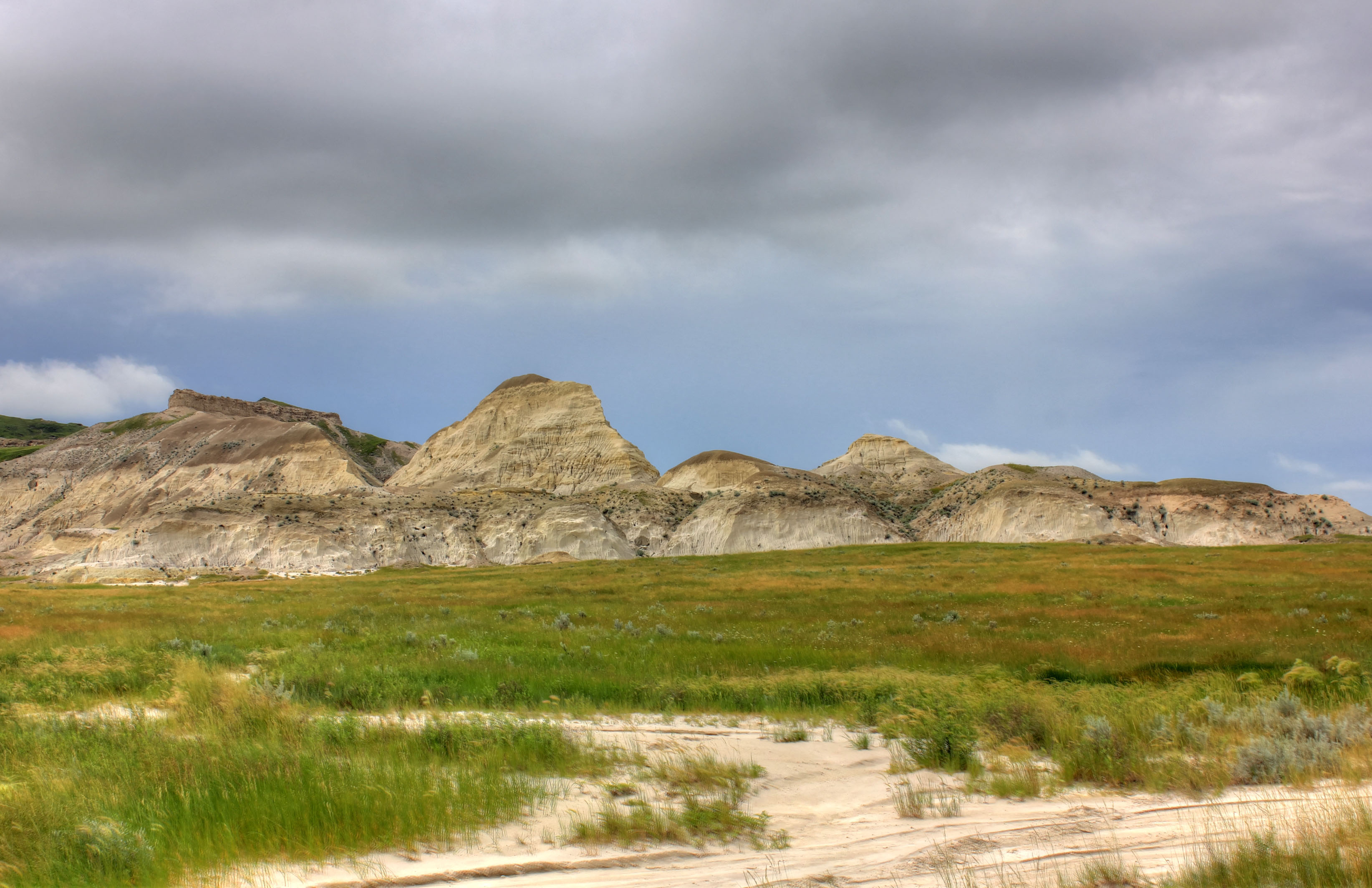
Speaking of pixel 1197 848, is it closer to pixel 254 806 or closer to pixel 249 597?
pixel 254 806

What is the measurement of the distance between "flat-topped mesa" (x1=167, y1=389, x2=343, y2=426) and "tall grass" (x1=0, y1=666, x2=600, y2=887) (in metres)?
151

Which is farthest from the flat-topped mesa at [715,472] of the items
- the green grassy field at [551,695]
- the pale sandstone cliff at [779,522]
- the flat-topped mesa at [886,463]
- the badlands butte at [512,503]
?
the green grassy field at [551,695]

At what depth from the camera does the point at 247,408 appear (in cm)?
16562

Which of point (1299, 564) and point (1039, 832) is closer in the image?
point (1039, 832)

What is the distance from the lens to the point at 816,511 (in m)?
90.8

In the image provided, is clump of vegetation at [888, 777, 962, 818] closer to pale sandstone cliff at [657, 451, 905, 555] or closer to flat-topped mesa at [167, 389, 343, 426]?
pale sandstone cliff at [657, 451, 905, 555]

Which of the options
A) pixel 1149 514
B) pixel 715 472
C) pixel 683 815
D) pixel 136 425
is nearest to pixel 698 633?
pixel 683 815

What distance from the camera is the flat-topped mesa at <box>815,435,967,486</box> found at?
134000 millimetres

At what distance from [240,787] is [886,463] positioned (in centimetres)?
14292

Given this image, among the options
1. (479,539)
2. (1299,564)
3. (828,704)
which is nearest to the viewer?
(828,704)

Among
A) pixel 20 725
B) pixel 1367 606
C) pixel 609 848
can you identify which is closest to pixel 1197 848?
pixel 609 848

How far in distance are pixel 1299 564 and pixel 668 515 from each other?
6508 centimetres

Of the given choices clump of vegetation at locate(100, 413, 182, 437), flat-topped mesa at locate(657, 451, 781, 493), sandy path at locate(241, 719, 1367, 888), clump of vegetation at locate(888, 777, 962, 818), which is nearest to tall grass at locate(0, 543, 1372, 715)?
clump of vegetation at locate(888, 777, 962, 818)

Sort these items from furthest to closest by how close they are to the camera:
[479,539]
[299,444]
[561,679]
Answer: [299,444]
[479,539]
[561,679]
